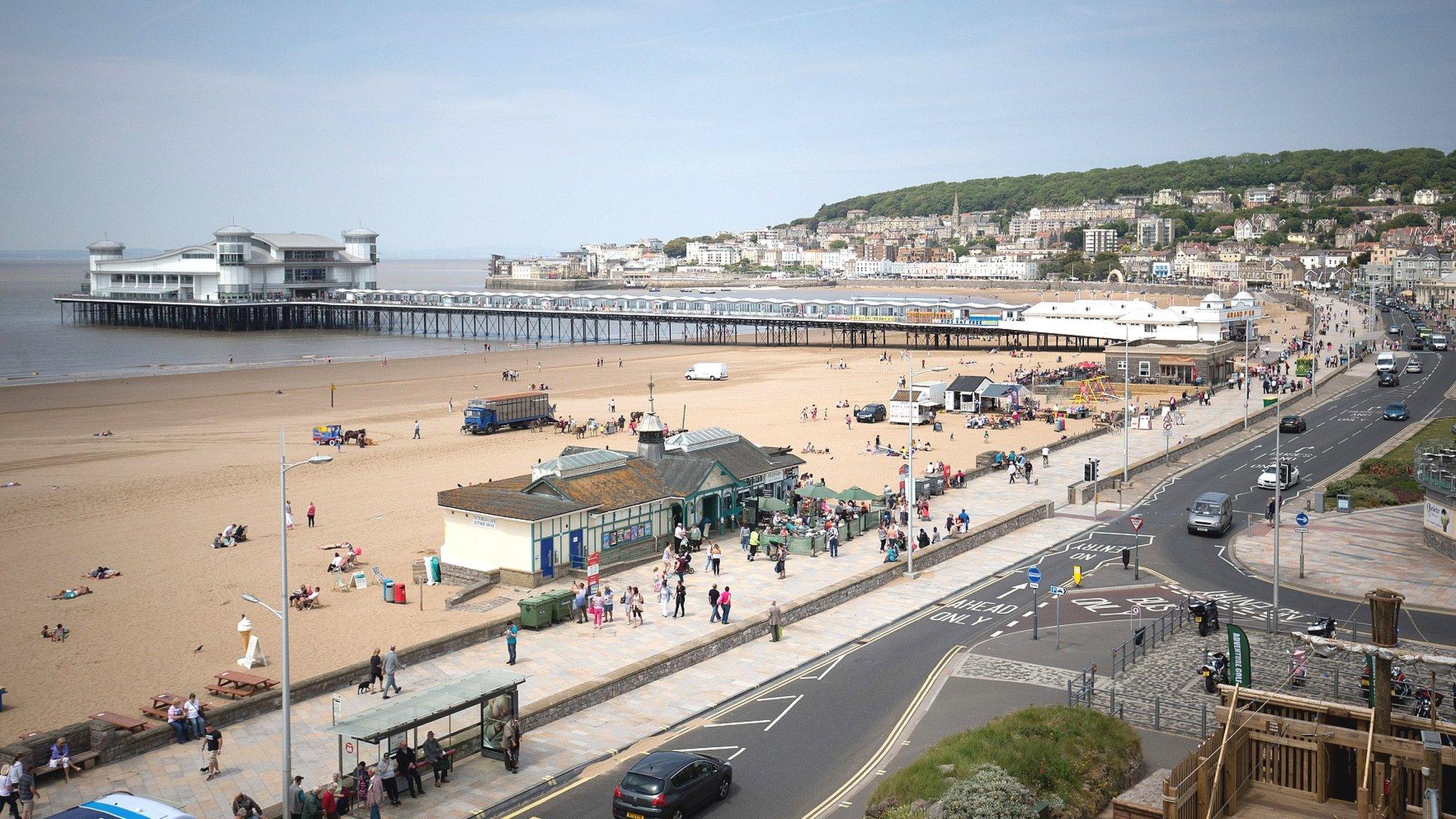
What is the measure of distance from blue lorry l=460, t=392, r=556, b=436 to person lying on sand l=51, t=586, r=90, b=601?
80.3ft

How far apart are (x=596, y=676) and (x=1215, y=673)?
10.0 m

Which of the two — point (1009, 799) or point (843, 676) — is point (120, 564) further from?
point (1009, 799)

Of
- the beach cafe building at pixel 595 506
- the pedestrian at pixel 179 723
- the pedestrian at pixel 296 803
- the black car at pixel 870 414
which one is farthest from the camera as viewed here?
the black car at pixel 870 414

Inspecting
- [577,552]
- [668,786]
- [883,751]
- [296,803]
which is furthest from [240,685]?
[883,751]

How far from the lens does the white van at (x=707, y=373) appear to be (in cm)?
7275

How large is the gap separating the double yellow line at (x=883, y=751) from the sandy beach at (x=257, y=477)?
31.5ft

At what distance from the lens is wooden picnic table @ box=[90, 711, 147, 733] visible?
1619 cm

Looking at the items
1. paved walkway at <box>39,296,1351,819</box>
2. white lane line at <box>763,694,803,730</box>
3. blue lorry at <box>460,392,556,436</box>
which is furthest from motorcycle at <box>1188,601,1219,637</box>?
blue lorry at <box>460,392,556,436</box>

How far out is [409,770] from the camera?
48.0ft

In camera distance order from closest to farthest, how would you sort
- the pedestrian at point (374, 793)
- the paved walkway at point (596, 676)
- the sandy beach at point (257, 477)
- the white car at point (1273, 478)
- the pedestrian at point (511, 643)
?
the pedestrian at point (374, 793)
the paved walkway at point (596, 676)
the pedestrian at point (511, 643)
the sandy beach at point (257, 477)
the white car at point (1273, 478)

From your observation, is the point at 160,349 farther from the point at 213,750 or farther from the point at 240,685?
the point at 213,750

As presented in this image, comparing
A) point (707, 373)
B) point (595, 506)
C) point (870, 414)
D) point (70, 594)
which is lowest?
point (70, 594)

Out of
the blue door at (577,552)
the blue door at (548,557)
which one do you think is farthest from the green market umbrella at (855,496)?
the blue door at (548,557)

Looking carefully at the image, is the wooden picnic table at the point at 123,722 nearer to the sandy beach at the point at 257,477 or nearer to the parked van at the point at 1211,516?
the sandy beach at the point at 257,477
